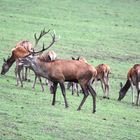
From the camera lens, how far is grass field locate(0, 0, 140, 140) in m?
13.8

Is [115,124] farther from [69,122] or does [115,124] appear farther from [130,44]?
[130,44]

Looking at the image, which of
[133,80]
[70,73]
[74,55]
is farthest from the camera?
[74,55]

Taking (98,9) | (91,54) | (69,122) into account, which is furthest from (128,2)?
(69,122)

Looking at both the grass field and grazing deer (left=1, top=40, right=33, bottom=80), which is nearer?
the grass field

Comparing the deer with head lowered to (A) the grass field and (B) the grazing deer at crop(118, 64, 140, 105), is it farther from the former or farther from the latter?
(B) the grazing deer at crop(118, 64, 140, 105)

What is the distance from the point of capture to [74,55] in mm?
28047

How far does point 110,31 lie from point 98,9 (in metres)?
4.96

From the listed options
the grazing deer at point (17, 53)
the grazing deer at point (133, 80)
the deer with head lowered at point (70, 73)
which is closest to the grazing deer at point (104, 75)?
the grazing deer at point (133, 80)

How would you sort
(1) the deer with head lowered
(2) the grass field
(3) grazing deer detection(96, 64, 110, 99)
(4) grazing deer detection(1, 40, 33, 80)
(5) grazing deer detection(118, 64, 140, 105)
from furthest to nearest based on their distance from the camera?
1. (3) grazing deer detection(96, 64, 110, 99)
2. (4) grazing deer detection(1, 40, 33, 80)
3. (5) grazing deer detection(118, 64, 140, 105)
4. (1) the deer with head lowered
5. (2) the grass field

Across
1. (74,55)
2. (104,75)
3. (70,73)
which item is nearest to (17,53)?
(104,75)

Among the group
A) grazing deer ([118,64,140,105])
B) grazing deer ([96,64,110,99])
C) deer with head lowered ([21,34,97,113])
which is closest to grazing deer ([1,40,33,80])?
grazing deer ([96,64,110,99])

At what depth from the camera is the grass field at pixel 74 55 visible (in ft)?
45.1

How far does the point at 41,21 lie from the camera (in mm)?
34531

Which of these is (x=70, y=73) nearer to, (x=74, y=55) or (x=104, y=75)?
(x=104, y=75)
